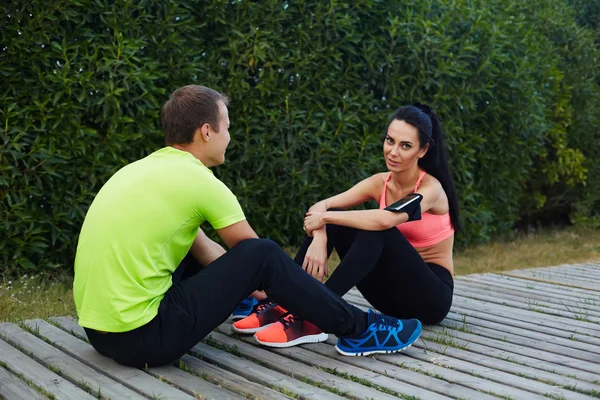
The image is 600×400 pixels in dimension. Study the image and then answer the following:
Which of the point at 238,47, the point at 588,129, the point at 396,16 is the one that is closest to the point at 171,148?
the point at 238,47

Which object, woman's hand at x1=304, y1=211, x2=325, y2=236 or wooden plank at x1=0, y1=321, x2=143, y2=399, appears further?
woman's hand at x1=304, y1=211, x2=325, y2=236

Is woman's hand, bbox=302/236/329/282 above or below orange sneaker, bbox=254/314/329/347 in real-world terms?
above

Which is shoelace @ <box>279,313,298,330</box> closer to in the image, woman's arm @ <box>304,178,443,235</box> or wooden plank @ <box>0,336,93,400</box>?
woman's arm @ <box>304,178,443,235</box>

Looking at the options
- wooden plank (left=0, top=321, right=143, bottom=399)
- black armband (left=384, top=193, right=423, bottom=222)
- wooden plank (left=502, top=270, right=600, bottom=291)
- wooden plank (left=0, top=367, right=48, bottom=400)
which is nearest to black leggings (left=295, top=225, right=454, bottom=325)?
black armband (left=384, top=193, right=423, bottom=222)

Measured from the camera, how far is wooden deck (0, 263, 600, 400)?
9.43 ft

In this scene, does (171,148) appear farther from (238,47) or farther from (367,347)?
(238,47)

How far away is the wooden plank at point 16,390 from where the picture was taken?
273 cm

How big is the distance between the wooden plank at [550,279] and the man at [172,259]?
2.95 meters

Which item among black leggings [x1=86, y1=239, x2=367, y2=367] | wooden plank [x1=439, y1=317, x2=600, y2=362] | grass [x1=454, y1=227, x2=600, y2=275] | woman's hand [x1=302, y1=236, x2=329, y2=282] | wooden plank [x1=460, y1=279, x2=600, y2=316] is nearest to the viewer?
black leggings [x1=86, y1=239, x2=367, y2=367]

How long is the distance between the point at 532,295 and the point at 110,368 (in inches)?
126

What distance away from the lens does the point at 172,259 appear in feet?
9.89

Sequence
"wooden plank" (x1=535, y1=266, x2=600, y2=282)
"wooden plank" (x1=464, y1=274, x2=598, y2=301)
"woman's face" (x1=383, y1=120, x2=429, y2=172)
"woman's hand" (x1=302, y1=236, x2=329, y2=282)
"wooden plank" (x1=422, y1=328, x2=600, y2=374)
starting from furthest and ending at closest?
1. "wooden plank" (x1=535, y1=266, x2=600, y2=282)
2. "wooden plank" (x1=464, y1=274, x2=598, y2=301)
3. "woman's face" (x1=383, y1=120, x2=429, y2=172)
4. "woman's hand" (x1=302, y1=236, x2=329, y2=282)
5. "wooden plank" (x1=422, y1=328, x2=600, y2=374)

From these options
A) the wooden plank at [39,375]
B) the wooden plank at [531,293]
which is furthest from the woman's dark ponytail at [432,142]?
the wooden plank at [39,375]

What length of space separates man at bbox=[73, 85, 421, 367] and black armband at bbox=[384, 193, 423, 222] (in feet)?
2.01
